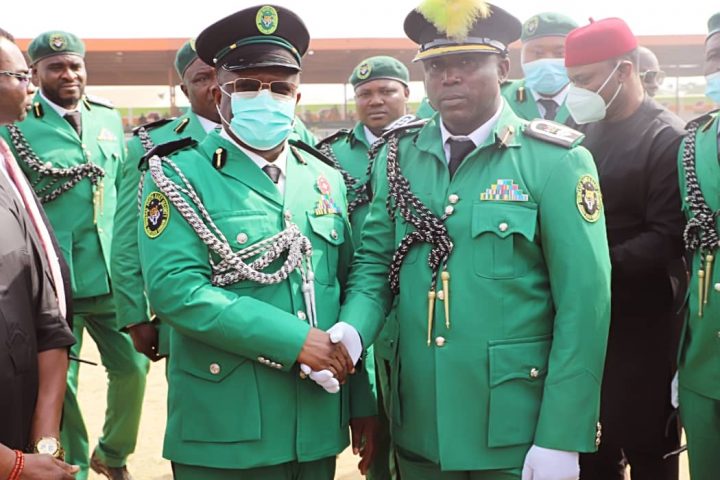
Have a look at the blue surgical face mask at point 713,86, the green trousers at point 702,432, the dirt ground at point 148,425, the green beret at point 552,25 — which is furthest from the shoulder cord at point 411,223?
the dirt ground at point 148,425

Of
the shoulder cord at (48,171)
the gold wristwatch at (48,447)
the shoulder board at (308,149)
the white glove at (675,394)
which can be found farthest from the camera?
the shoulder cord at (48,171)

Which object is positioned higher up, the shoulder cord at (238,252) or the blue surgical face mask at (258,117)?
the blue surgical face mask at (258,117)

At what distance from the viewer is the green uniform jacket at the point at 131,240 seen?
3713 mm

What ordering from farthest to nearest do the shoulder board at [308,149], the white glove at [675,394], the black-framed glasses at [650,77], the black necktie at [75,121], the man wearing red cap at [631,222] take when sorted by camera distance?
the black-framed glasses at [650,77] < the black necktie at [75,121] < the man wearing red cap at [631,222] < the white glove at [675,394] < the shoulder board at [308,149]

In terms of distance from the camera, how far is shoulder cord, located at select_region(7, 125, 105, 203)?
175 inches

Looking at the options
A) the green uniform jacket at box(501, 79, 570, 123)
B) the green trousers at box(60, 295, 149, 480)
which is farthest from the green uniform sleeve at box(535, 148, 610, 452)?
the green trousers at box(60, 295, 149, 480)

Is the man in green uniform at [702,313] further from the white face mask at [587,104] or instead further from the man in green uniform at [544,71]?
the man in green uniform at [544,71]

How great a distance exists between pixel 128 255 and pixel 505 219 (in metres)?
2.15

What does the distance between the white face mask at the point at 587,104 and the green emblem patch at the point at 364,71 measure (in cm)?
166

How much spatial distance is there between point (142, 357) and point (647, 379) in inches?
117

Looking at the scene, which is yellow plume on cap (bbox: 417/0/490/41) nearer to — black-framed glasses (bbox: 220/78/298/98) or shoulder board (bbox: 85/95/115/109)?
black-framed glasses (bbox: 220/78/298/98)

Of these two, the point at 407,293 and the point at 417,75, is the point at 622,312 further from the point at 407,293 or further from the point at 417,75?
the point at 417,75

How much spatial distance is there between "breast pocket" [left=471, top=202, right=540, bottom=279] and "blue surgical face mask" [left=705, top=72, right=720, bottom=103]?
4.66ft

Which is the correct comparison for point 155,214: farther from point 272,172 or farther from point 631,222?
point 631,222
